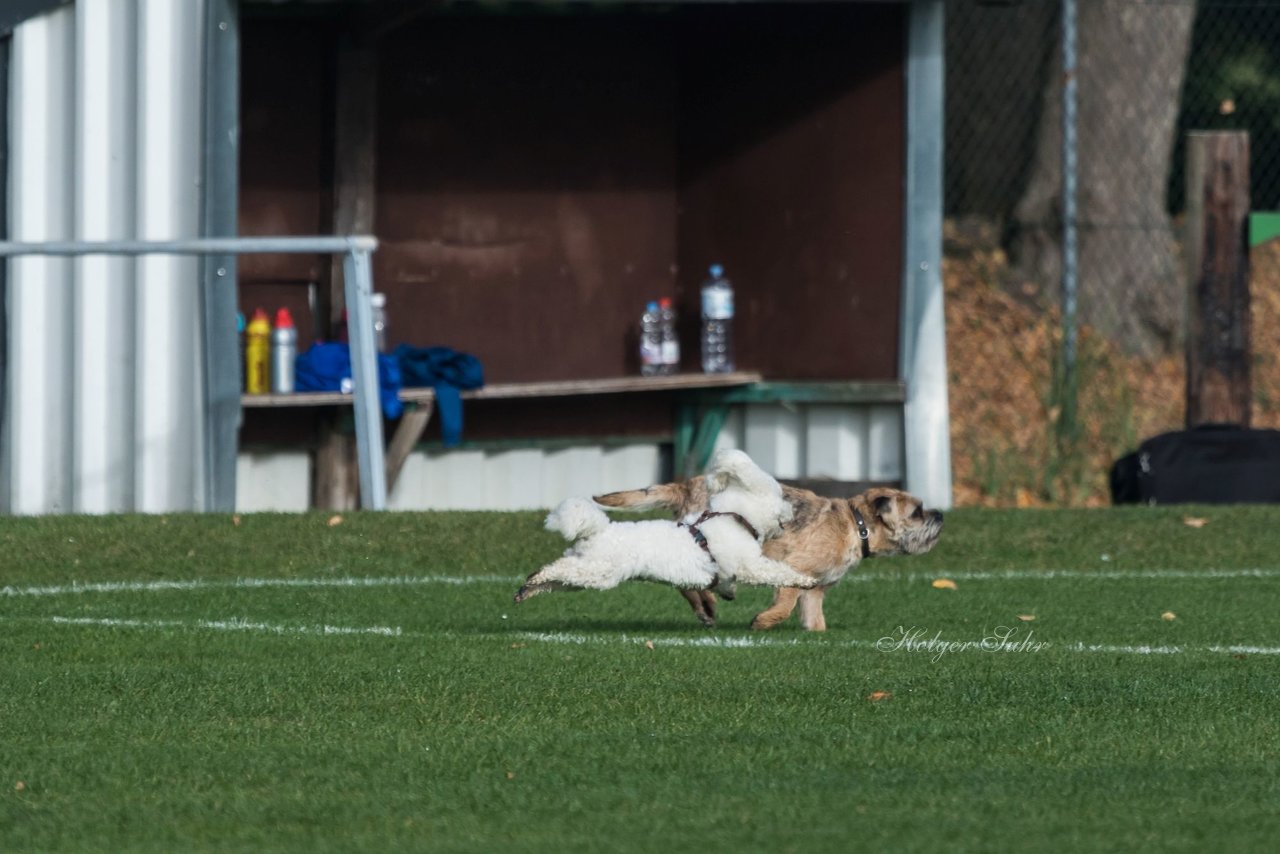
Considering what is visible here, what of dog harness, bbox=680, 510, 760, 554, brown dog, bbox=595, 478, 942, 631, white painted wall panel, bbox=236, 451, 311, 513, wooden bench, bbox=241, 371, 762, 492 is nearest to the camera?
dog harness, bbox=680, 510, 760, 554

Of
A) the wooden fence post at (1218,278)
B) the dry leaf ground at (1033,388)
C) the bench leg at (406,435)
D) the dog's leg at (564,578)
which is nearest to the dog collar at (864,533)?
the dog's leg at (564,578)

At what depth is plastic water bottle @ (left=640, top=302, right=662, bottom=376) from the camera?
15086 millimetres

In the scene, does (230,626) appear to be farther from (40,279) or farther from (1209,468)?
(1209,468)

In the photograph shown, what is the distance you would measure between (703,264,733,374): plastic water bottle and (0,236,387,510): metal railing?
156 inches

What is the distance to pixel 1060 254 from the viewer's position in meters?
18.8

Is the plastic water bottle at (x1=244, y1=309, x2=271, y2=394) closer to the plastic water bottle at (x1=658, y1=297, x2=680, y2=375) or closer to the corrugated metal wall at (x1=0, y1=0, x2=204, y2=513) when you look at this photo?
the corrugated metal wall at (x1=0, y1=0, x2=204, y2=513)

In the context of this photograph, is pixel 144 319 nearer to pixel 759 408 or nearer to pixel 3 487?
pixel 3 487

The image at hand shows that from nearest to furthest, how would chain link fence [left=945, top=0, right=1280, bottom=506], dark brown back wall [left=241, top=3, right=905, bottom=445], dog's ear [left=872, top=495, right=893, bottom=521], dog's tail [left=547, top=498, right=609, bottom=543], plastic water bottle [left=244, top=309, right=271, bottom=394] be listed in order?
dog's tail [left=547, top=498, right=609, bottom=543] → dog's ear [left=872, top=495, right=893, bottom=521] → plastic water bottle [left=244, top=309, right=271, bottom=394] → dark brown back wall [left=241, top=3, right=905, bottom=445] → chain link fence [left=945, top=0, right=1280, bottom=506]

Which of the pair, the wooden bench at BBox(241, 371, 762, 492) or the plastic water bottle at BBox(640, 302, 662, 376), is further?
the plastic water bottle at BBox(640, 302, 662, 376)

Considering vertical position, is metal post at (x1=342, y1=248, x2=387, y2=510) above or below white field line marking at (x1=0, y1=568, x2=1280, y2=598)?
above

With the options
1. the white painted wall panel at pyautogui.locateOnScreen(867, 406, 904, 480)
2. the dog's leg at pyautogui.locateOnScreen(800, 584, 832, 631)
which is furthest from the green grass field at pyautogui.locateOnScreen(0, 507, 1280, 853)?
the white painted wall panel at pyautogui.locateOnScreen(867, 406, 904, 480)

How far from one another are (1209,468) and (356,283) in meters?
5.26

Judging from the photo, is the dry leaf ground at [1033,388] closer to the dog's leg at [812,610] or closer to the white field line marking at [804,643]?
the dog's leg at [812,610]

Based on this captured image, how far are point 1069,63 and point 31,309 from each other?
7116mm
